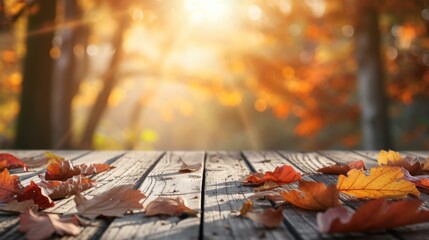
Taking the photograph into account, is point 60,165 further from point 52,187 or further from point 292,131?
point 292,131

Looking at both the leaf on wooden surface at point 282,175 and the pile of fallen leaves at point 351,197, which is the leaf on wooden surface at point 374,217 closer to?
the pile of fallen leaves at point 351,197

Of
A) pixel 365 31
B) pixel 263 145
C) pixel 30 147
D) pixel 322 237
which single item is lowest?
pixel 263 145

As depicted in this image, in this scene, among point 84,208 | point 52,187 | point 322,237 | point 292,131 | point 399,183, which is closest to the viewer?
point 322,237

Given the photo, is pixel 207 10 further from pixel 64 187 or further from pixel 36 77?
pixel 64 187

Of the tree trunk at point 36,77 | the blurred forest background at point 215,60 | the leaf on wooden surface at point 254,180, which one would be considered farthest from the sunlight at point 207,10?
the leaf on wooden surface at point 254,180

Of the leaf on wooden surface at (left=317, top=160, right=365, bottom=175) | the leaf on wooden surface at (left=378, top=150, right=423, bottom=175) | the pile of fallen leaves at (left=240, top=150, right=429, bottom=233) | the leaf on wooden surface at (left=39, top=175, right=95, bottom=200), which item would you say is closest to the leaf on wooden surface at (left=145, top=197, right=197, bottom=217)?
the pile of fallen leaves at (left=240, top=150, right=429, bottom=233)

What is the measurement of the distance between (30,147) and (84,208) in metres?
5.14

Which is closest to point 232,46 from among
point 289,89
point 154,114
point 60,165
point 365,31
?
point 289,89

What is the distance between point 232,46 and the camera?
9711mm

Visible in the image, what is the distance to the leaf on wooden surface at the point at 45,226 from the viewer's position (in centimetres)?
99

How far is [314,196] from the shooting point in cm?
119

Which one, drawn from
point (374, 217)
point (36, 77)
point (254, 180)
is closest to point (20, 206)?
point (254, 180)

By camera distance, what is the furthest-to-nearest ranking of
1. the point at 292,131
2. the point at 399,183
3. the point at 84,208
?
the point at 292,131, the point at 399,183, the point at 84,208

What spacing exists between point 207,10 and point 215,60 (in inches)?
190
